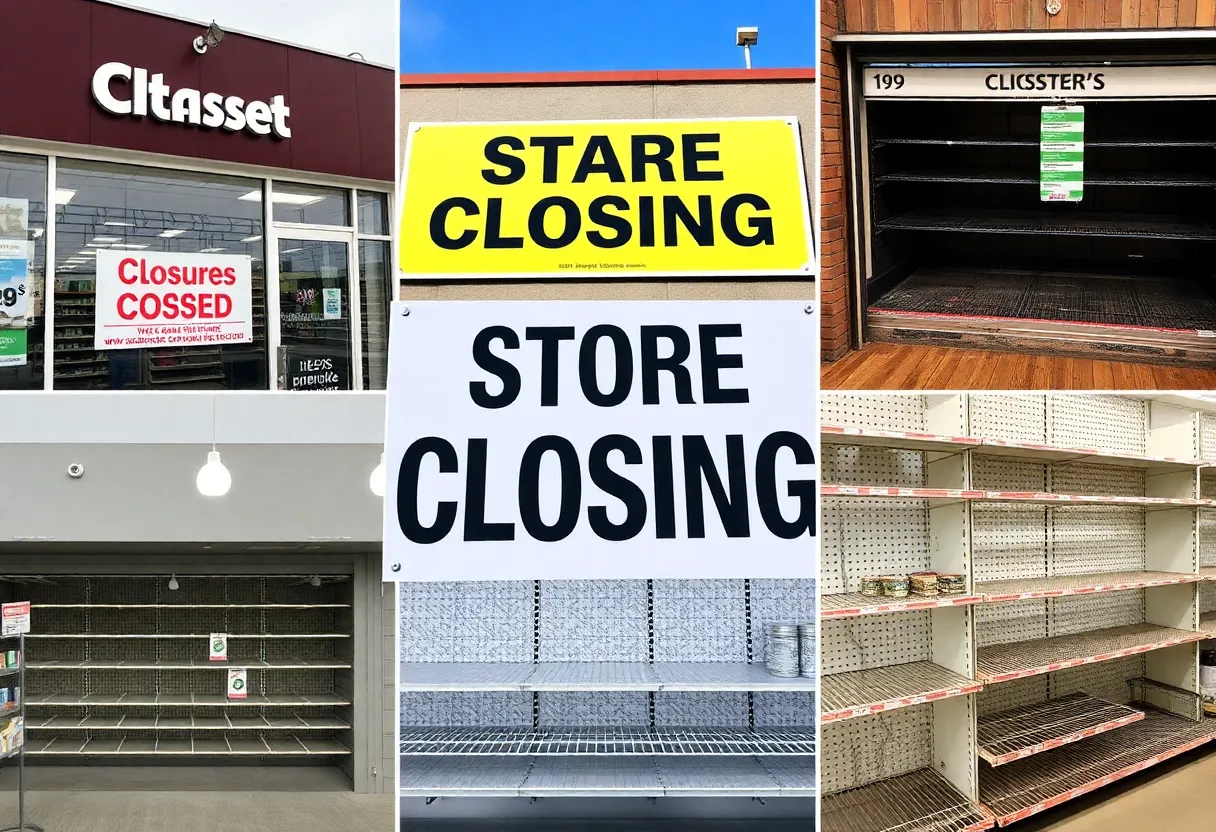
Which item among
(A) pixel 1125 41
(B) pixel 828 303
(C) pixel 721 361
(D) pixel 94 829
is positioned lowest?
(D) pixel 94 829

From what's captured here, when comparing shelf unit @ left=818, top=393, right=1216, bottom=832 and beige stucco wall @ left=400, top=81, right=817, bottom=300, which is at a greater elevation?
beige stucco wall @ left=400, top=81, right=817, bottom=300

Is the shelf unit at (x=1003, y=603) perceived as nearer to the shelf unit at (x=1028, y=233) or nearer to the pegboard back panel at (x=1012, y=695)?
the pegboard back panel at (x=1012, y=695)

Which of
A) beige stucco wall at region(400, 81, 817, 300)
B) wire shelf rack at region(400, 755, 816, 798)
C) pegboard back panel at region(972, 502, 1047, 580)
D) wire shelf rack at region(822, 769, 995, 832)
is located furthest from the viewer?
pegboard back panel at region(972, 502, 1047, 580)

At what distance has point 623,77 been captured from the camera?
1796 mm

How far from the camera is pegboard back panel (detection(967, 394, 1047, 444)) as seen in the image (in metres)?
4.74

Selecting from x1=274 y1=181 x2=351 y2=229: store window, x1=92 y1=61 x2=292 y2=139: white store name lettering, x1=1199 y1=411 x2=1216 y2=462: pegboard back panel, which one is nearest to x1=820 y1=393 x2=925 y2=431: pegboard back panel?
x1=1199 y1=411 x2=1216 y2=462: pegboard back panel

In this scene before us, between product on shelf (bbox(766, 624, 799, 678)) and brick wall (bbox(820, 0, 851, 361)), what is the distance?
107cm

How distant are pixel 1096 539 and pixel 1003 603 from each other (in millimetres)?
1017

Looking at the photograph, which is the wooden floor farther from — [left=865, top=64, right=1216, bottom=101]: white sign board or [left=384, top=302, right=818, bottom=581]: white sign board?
[left=384, top=302, right=818, bottom=581]: white sign board

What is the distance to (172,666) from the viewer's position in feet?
22.7

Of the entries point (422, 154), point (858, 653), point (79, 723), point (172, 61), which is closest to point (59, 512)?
point (79, 723)

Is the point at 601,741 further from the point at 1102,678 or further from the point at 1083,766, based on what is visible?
the point at 1102,678

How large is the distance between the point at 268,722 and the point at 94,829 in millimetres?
1351

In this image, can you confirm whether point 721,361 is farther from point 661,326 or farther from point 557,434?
point 557,434
